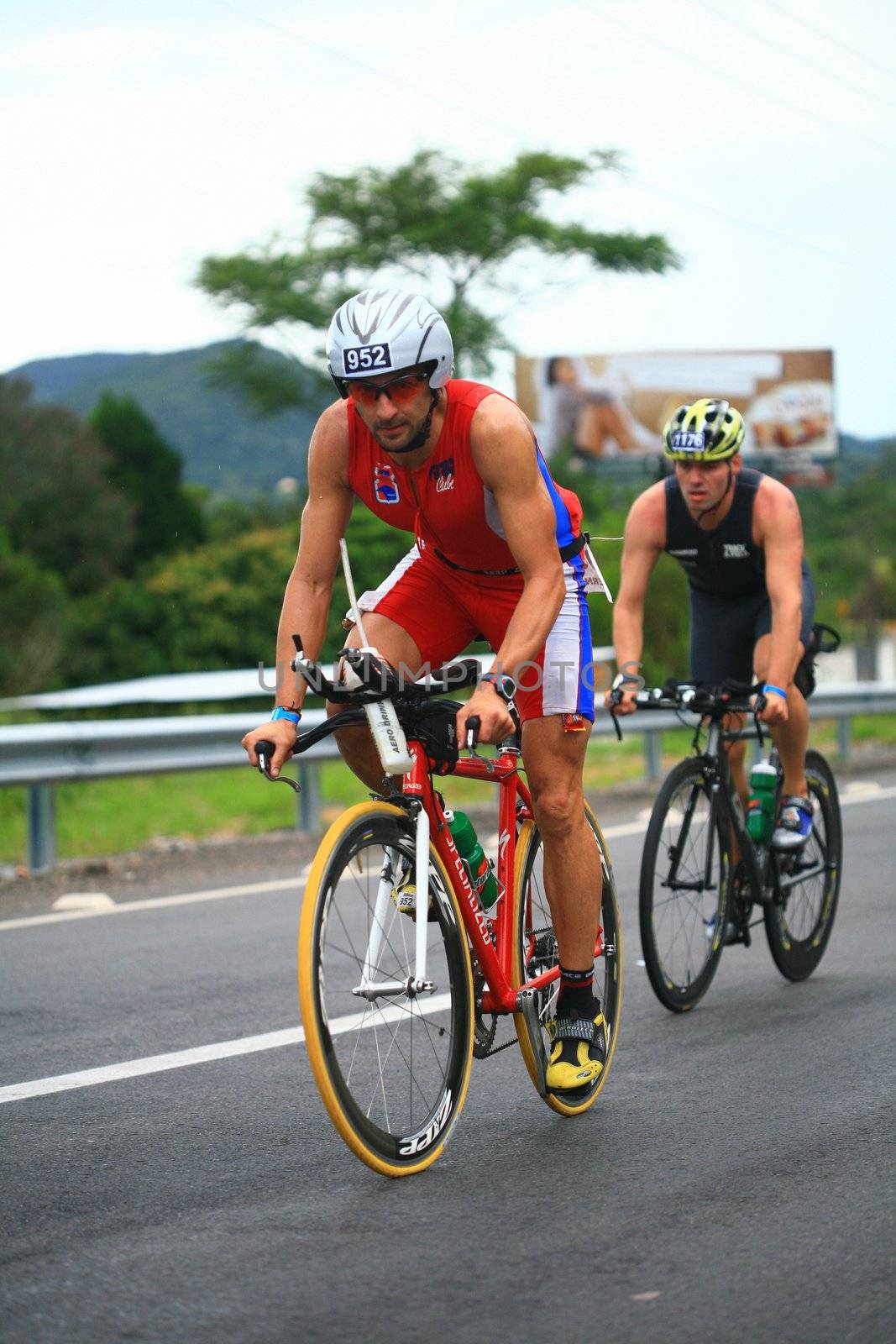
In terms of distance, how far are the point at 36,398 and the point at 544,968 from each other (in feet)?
211

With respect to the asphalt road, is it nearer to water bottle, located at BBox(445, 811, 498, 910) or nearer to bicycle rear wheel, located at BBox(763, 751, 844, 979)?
bicycle rear wheel, located at BBox(763, 751, 844, 979)

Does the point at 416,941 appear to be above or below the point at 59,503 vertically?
below

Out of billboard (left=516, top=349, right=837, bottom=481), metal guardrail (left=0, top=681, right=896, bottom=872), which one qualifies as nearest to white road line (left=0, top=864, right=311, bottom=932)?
metal guardrail (left=0, top=681, right=896, bottom=872)

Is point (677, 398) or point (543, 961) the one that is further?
point (677, 398)

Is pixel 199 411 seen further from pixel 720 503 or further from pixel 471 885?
pixel 471 885

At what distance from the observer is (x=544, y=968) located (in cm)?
504

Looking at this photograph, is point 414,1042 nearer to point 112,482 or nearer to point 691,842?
point 691,842

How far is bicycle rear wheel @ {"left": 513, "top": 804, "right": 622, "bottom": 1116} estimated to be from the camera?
4.84 meters

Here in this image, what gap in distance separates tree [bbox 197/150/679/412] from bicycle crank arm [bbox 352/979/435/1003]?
55.6 metres

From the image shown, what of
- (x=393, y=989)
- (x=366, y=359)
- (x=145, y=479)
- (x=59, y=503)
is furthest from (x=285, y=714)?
(x=145, y=479)

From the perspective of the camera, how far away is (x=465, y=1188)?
14.0 feet

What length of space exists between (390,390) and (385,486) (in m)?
0.38

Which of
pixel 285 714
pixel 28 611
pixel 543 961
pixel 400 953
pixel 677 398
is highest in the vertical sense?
pixel 677 398

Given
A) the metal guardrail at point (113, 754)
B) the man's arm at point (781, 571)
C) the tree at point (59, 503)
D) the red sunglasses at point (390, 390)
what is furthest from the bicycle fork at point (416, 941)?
the tree at point (59, 503)
